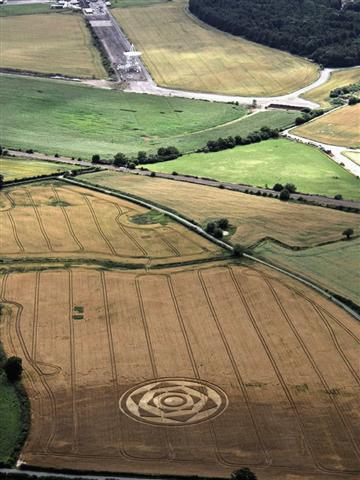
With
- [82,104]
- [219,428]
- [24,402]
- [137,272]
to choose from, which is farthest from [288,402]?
[82,104]

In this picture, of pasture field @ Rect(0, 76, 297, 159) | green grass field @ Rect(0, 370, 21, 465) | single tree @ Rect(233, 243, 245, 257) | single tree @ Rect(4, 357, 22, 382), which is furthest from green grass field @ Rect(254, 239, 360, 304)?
pasture field @ Rect(0, 76, 297, 159)

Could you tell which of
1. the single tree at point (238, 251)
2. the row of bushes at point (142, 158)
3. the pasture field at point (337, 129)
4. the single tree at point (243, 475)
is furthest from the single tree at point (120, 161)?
the single tree at point (243, 475)

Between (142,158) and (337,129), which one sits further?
(337,129)

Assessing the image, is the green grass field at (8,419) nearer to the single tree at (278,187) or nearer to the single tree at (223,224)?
the single tree at (223,224)

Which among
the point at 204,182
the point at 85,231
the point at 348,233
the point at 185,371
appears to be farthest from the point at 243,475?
the point at 204,182

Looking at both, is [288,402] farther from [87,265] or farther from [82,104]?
[82,104]

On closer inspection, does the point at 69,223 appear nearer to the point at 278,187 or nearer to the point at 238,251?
the point at 238,251
